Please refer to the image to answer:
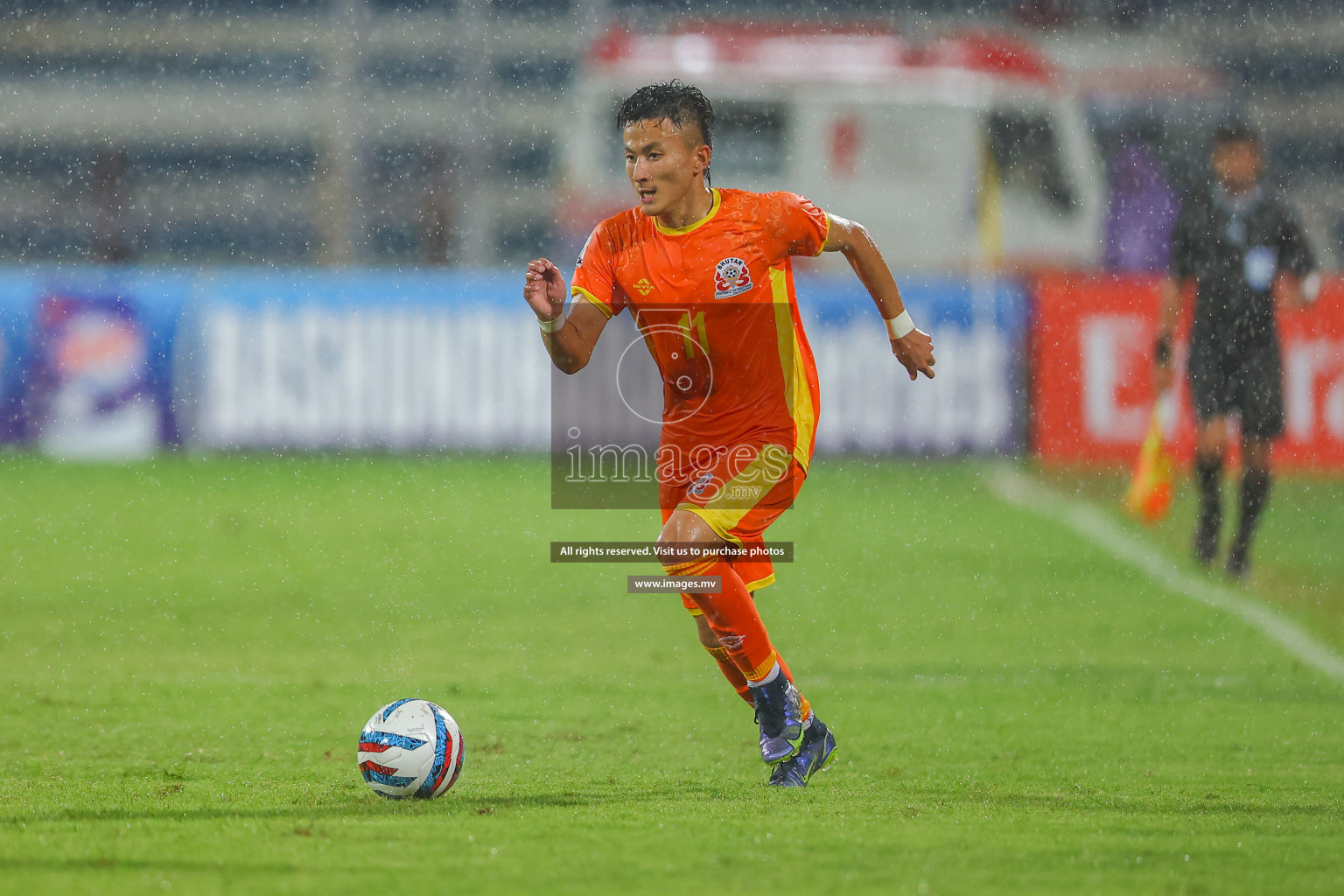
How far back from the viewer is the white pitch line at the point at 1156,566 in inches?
289

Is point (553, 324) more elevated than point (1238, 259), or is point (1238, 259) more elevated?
point (1238, 259)

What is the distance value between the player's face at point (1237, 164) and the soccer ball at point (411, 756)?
20.1 ft

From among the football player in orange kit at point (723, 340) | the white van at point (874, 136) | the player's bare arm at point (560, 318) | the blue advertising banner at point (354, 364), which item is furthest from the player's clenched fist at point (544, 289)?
the white van at point (874, 136)

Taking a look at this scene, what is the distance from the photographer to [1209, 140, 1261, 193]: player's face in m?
8.84

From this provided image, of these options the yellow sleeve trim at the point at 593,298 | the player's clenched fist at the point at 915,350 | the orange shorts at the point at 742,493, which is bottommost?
the orange shorts at the point at 742,493

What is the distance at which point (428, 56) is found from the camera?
28.0 meters

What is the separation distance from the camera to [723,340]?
490 cm

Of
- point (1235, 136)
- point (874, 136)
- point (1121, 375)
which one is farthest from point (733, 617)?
point (874, 136)

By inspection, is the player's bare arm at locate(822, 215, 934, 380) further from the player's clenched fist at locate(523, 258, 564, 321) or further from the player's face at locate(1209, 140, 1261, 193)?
the player's face at locate(1209, 140, 1261, 193)

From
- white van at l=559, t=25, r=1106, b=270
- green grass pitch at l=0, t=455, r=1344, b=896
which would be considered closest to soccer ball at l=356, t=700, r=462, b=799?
green grass pitch at l=0, t=455, r=1344, b=896

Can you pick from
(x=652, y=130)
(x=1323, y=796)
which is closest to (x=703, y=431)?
(x=652, y=130)

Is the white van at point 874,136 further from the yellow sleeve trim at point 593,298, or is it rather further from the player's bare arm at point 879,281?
the yellow sleeve trim at point 593,298

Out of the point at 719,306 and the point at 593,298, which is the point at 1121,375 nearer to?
the point at 719,306

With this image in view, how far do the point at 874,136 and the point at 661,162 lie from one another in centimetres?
1294
